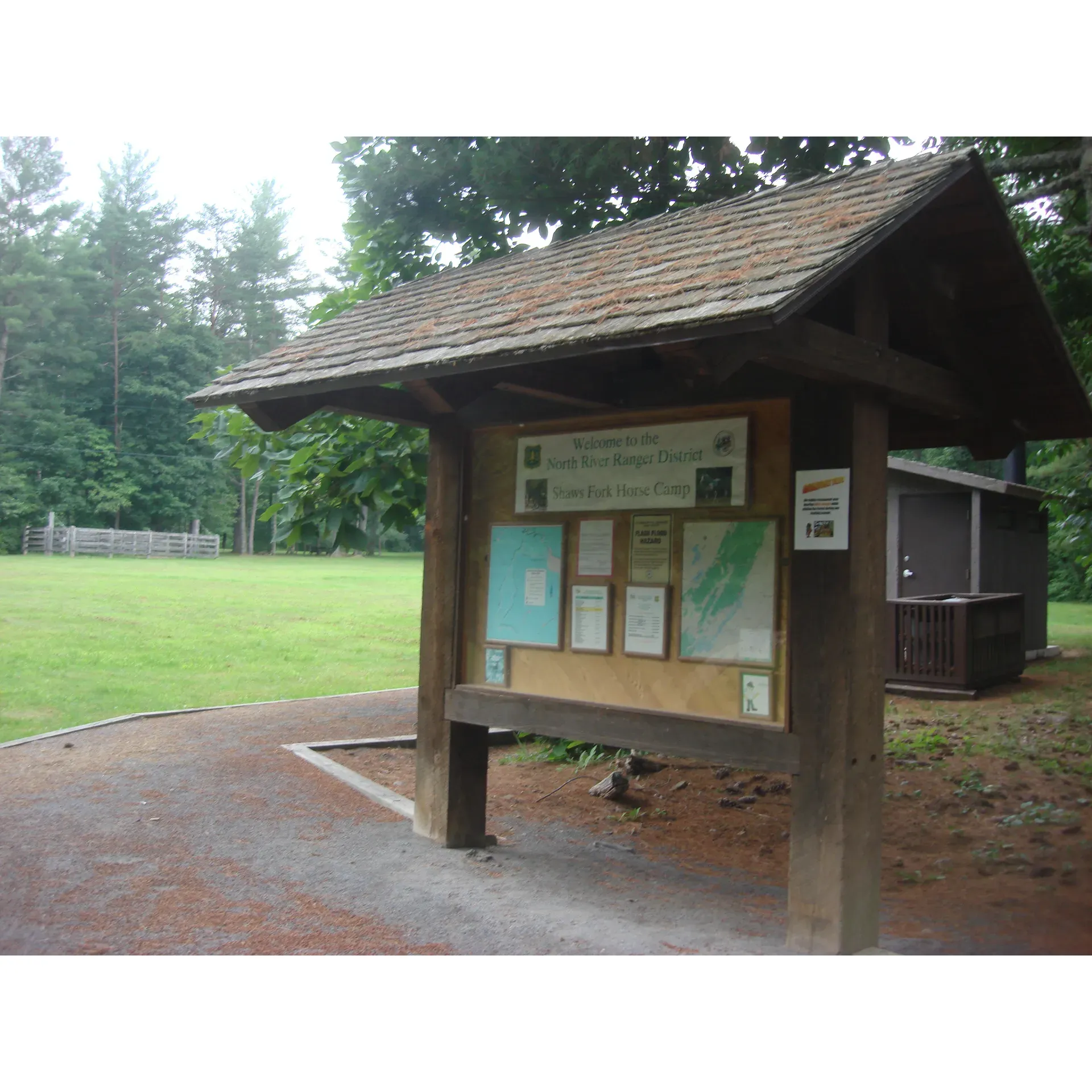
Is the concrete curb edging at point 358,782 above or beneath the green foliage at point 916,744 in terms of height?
beneath

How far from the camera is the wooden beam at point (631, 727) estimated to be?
4156mm

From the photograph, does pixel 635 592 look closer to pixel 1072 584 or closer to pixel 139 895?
pixel 139 895

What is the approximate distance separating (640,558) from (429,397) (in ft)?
5.15

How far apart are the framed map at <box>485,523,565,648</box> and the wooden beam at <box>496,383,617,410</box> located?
24.8 inches

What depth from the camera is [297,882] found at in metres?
5.07

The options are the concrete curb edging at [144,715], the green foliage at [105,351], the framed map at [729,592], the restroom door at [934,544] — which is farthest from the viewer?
the restroom door at [934,544]

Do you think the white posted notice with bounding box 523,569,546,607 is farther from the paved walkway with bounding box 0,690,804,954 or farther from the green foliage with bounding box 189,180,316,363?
the green foliage with bounding box 189,180,316,363

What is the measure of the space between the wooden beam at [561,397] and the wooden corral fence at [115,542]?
8.59 m

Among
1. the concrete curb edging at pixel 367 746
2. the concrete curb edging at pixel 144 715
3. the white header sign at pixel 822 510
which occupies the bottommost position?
the concrete curb edging at pixel 144 715

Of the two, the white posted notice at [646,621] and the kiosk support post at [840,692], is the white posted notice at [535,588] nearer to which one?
the white posted notice at [646,621]

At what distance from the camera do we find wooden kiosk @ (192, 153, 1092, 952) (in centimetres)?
400

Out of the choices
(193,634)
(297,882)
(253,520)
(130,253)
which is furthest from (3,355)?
(297,882)

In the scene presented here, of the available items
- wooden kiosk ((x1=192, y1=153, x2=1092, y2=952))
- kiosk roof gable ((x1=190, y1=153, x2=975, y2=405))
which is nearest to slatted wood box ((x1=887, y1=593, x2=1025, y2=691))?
wooden kiosk ((x1=192, y1=153, x2=1092, y2=952))

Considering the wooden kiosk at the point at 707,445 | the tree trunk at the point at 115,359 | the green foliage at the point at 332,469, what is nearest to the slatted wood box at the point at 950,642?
the wooden kiosk at the point at 707,445
